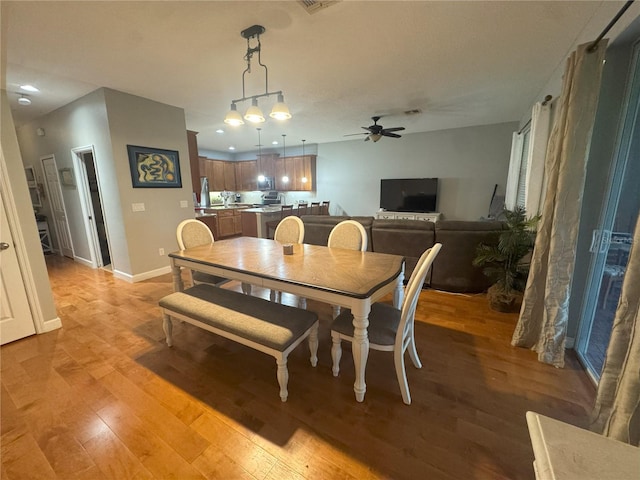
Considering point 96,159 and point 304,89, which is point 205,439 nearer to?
point 304,89

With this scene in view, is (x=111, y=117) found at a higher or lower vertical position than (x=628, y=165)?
higher

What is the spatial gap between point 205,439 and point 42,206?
6.45m

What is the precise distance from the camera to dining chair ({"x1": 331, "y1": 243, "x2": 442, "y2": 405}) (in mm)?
1556

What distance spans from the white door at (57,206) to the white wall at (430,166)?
5641mm

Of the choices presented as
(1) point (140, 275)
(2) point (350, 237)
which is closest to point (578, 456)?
(2) point (350, 237)

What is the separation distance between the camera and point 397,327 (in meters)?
1.73

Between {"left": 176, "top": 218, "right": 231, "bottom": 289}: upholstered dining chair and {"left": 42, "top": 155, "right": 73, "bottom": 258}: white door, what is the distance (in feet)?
11.8

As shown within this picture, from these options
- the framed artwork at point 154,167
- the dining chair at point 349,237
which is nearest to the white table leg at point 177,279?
the dining chair at point 349,237

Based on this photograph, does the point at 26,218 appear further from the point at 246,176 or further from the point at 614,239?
the point at 246,176

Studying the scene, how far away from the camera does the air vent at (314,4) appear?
180 centimetres

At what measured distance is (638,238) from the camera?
3.25 feet

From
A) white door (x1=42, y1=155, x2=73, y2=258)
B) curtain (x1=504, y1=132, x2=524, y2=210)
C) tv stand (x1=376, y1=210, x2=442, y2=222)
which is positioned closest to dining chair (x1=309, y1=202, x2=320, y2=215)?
tv stand (x1=376, y1=210, x2=442, y2=222)

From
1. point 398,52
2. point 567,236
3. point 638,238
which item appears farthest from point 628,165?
point 398,52

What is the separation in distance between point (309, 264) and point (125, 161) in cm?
314
